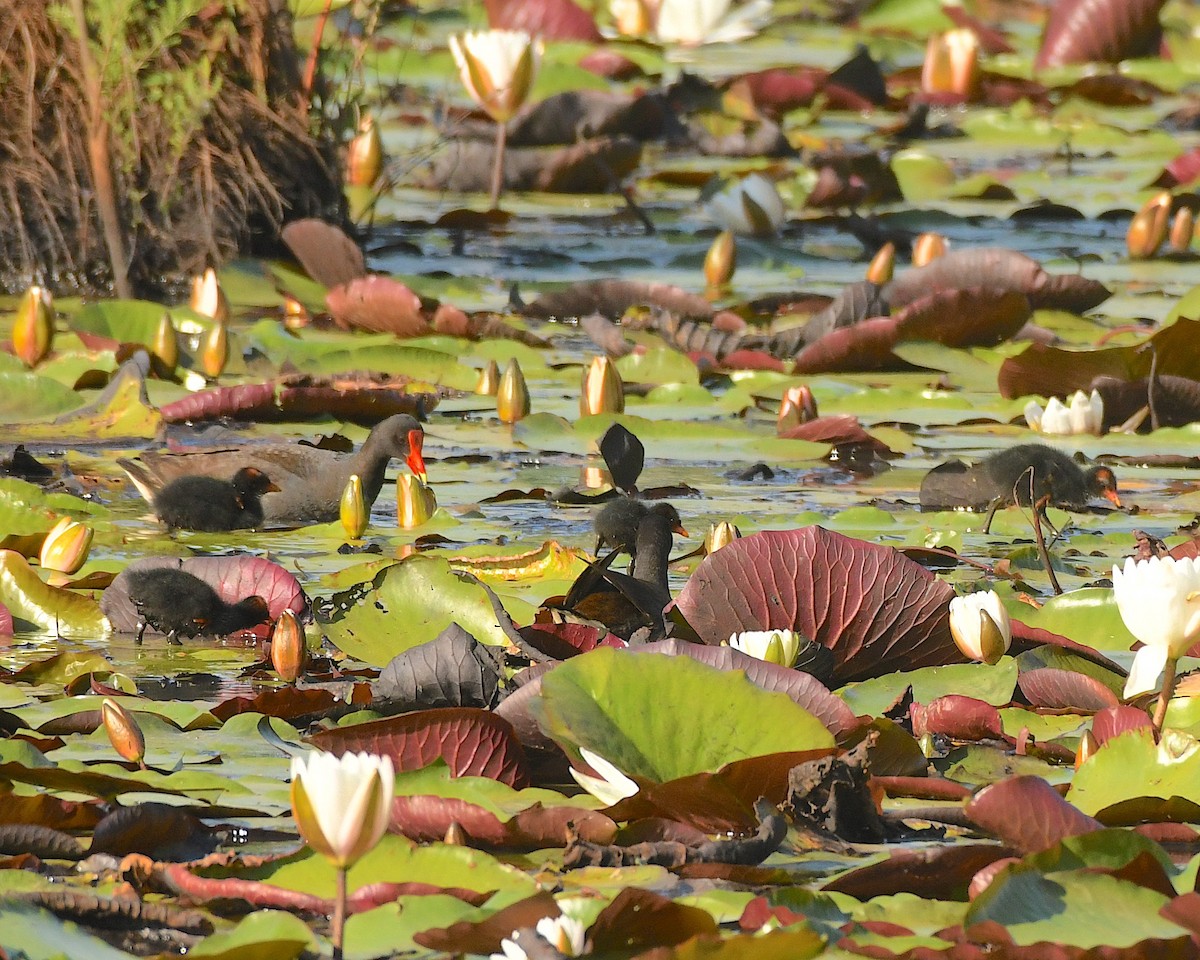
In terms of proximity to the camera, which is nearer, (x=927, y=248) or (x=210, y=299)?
(x=210, y=299)

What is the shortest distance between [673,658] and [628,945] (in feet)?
1.49

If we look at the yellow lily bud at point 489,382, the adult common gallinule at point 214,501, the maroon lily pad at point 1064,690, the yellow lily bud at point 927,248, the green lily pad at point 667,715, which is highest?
the green lily pad at point 667,715

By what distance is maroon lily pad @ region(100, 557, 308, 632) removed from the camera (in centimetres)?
279

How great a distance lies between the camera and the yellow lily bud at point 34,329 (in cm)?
463

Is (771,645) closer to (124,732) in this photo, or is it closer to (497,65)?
(124,732)

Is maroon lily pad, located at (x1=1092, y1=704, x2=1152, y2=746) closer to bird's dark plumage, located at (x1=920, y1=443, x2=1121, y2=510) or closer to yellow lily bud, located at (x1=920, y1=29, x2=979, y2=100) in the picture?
bird's dark plumage, located at (x1=920, y1=443, x2=1121, y2=510)

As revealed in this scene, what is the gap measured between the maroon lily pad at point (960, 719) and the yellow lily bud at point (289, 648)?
2.50 ft

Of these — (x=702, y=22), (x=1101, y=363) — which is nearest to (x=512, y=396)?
(x=1101, y=363)

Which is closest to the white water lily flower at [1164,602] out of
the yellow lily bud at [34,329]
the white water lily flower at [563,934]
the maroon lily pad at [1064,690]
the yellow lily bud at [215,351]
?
the maroon lily pad at [1064,690]

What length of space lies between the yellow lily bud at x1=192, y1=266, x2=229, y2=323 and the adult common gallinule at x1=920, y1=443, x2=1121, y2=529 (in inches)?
90.3

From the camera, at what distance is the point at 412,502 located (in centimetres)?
343

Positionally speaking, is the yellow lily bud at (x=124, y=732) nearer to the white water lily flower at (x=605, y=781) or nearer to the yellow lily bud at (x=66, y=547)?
the white water lily flower at (x=605, y=781)

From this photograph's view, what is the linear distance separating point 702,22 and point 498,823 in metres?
10.1

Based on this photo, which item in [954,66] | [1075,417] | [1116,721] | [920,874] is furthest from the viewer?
[954,66]
